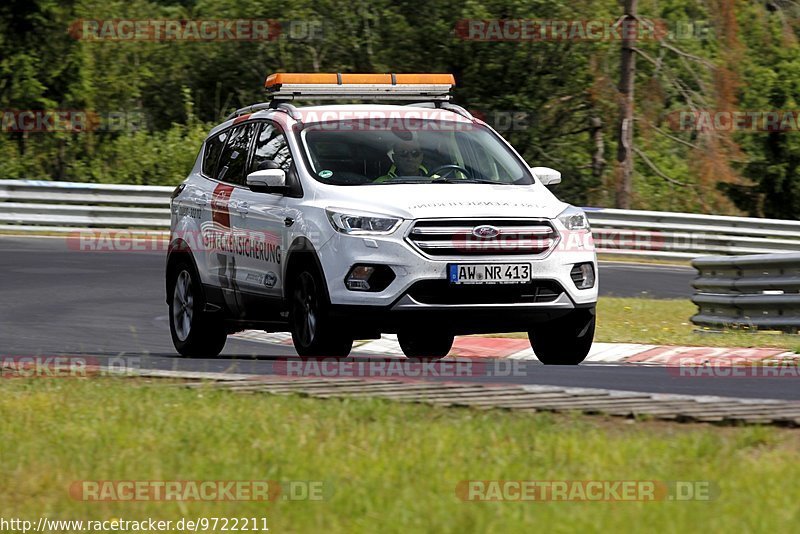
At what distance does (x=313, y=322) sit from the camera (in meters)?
9.85

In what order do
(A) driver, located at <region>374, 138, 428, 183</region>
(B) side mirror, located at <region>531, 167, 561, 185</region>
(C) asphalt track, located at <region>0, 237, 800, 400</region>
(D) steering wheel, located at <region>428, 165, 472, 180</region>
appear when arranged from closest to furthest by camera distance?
(C) asphalt track, located at <region>0, 237, 800, 400</region> → (A) driver, located at <region>374, 138, 428, 183</region> → (D) steering wheel, located at <region>428, 165, 472, 180</region> → (B) side mirror, located at <region>531, 167, 561, 185</region>

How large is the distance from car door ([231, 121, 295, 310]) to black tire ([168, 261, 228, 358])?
2.92ft

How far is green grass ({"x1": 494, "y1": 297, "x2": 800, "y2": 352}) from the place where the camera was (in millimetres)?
13289

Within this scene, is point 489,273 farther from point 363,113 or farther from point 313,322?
point 363,113

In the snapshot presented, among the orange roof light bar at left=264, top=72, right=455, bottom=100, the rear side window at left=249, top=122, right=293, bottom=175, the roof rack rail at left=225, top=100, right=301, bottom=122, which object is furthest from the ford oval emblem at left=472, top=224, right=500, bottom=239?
the orange roof light bar at left=264, top=72, right=455, bottom=100

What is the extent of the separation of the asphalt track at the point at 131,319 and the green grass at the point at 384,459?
1580 millimetres

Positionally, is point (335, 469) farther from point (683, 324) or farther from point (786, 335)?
point (683, 324)

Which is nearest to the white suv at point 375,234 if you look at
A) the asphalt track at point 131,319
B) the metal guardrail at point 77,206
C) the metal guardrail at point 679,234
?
the asphalt track at point 131,319

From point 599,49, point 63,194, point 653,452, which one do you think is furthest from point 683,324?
point 599,49

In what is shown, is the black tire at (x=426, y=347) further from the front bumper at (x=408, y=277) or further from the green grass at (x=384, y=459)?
the green grass at (x=384, y=459)

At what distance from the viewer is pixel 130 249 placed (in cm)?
2281

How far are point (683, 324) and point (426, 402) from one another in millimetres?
9831

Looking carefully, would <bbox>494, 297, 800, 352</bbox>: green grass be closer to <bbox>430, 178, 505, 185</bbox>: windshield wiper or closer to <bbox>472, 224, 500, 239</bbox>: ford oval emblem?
<bbox>430, 178, 505, 185</bbox>: windshield wiper

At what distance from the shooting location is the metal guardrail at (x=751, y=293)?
47.1 feet
